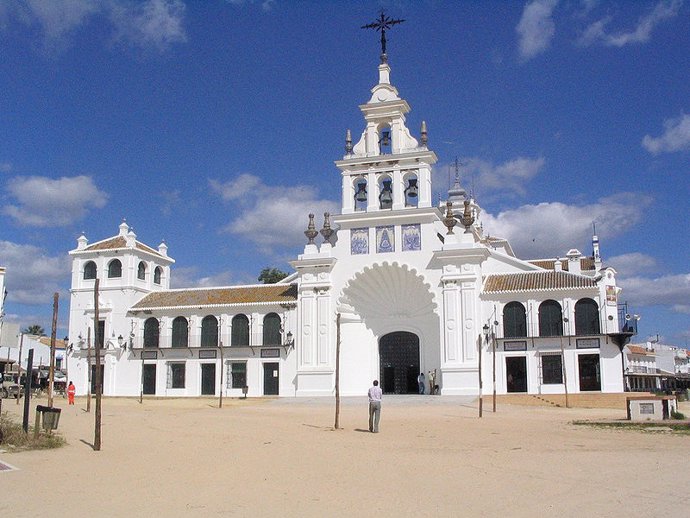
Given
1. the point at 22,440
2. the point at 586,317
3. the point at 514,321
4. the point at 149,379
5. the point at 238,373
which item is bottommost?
the point at 22,440

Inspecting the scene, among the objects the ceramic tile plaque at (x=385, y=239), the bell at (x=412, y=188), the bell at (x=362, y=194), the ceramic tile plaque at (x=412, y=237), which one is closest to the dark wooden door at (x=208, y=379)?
the ceramic tile plaque at (x=385, y=239)

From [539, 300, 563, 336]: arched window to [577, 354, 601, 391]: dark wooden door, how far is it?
1.81m

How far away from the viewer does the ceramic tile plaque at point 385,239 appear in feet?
127

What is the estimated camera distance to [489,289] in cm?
3797

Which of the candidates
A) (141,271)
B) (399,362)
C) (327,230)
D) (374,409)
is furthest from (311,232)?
(374,409)

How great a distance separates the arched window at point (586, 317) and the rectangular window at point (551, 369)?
1.68 metres

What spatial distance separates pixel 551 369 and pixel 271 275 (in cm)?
3383

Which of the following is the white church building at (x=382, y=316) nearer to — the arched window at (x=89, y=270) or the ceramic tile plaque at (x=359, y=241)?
the ceramic tile plaque at (x=359, y=241)

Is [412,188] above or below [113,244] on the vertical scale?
above

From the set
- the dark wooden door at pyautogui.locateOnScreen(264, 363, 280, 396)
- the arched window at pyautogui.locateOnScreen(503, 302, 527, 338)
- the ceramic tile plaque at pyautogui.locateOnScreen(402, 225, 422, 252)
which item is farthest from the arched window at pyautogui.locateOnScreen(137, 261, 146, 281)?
the arched window at pyautogui.locateOnScreen(503, 302, 527, 338)

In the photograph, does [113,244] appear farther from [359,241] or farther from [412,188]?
[412,188]

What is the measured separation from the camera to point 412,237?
38250 mm

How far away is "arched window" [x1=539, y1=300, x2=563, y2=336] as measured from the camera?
36.9m

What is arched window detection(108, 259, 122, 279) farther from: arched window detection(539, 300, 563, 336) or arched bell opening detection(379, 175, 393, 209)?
arched window detection(539, 300, 563, 336)
